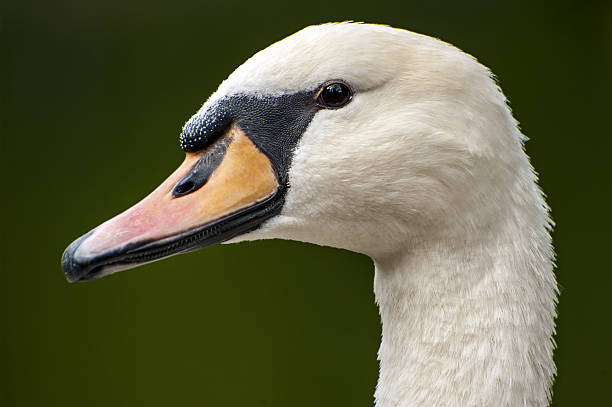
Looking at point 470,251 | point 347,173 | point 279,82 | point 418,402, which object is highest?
point 279,82

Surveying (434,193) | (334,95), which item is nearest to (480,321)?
(434,193)

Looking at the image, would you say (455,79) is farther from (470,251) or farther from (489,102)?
(470,251)

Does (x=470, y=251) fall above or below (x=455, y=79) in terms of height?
below

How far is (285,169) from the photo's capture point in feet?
2.62

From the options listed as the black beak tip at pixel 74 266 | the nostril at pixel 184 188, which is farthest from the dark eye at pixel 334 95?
the black beak tip at pixel 74 266

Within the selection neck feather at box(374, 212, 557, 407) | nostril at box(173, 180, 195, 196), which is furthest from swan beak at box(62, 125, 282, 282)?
neck feather at box(374, 212, 557, 407)

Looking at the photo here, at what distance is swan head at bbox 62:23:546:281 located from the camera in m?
0.77

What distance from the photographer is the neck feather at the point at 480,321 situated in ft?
2.59

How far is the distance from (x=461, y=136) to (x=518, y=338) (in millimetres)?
226

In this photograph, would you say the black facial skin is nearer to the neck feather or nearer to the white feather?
the white feather

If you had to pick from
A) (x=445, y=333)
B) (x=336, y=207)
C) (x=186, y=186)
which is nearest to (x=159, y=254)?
(x=186, y=186)

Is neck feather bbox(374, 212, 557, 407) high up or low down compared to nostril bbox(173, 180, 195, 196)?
down

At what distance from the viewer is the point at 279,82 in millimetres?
786

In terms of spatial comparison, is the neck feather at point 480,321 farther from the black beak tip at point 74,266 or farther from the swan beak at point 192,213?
the black beak tip at point 74,266
